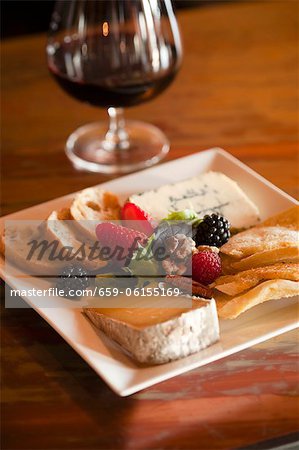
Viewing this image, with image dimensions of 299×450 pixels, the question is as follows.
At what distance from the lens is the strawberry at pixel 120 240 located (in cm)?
150

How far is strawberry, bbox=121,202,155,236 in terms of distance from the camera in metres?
1.58

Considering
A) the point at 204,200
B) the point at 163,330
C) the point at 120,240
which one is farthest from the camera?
the point at 204,200

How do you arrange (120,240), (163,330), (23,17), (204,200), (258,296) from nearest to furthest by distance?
1. (163,330)
2. (258,296)
3. (120,240)
4. (204,200)
5. (23,17)

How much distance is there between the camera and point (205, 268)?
1443 millimetres

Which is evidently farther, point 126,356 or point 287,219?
point 287,219

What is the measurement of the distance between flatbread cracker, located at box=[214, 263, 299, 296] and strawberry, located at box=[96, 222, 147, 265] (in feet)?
0.56

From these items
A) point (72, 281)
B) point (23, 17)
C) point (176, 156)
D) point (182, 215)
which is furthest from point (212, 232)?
point (23, 17)

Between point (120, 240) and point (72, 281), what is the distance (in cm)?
12

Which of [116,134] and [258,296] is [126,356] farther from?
[116,134]

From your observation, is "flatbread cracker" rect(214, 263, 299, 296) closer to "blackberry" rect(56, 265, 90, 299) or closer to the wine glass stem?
"blackberry" rect(56, 265, 90, 299)

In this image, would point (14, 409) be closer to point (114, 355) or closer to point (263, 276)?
point (114, 355)

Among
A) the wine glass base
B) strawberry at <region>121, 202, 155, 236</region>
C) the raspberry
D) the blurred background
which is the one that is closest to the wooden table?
the wine glass base

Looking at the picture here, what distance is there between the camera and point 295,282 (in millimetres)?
1390

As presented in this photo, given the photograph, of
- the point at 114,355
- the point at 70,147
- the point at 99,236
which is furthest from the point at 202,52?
the point at 114,355
